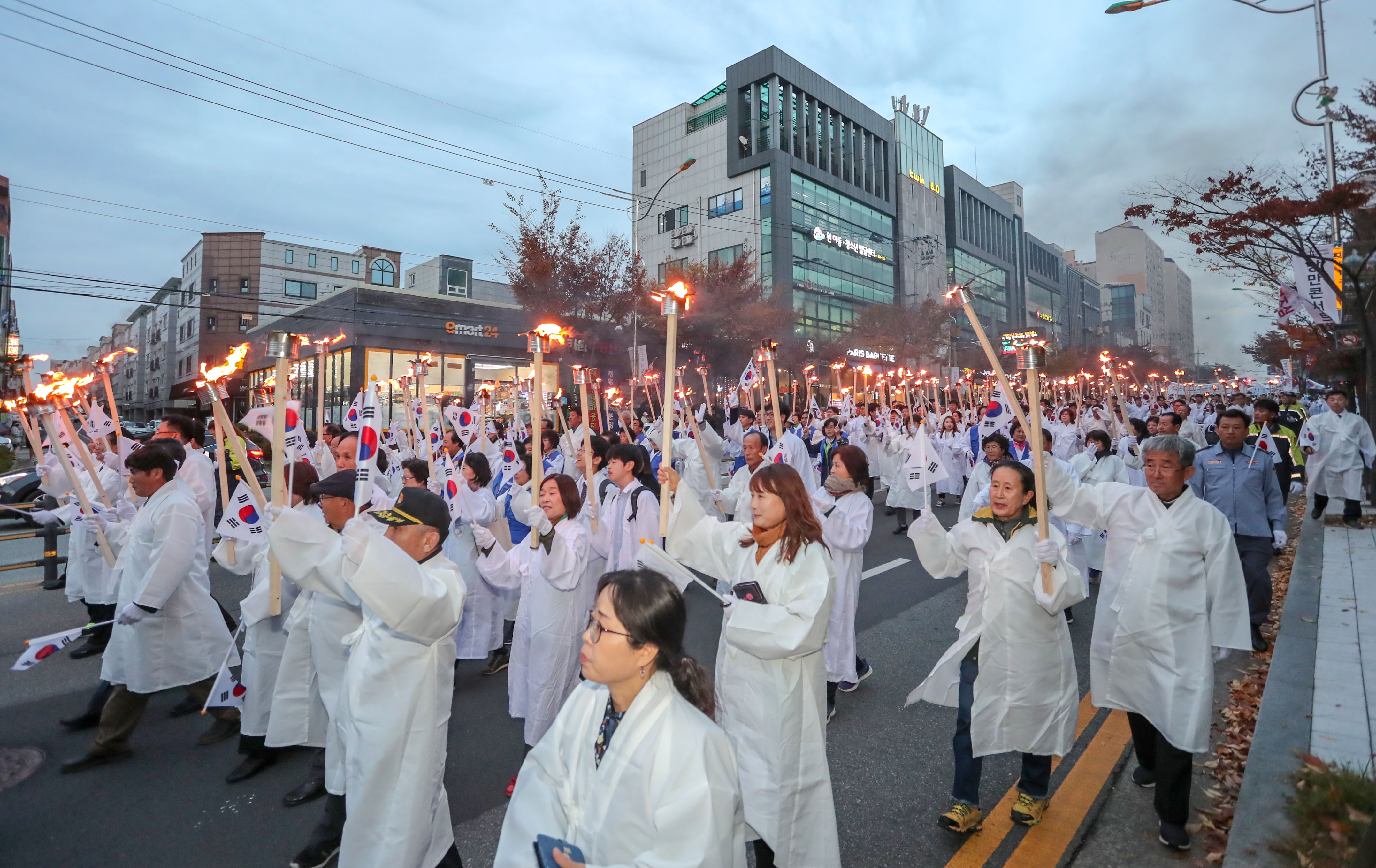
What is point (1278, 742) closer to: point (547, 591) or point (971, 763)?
point (971, 763)

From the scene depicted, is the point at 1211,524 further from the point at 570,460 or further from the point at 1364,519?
the point at 1364,519

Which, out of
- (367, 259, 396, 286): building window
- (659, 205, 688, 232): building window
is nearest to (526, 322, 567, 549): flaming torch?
(367, 259, 396, 286): building window

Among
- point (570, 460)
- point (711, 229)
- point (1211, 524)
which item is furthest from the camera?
point (711, 229)

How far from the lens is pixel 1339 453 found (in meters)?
9.23

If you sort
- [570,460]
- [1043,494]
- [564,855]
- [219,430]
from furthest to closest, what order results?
[570,460] < [219,430] < [1043,494] < [564,855]

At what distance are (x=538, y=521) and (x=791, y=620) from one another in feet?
5.51

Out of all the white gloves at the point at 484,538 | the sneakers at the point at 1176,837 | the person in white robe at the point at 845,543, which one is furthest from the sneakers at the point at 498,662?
the sneakers at the point at 1176,837

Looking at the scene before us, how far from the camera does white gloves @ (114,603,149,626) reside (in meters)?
3.89

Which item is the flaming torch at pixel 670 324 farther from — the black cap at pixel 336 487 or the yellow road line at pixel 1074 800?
the yellow road line at pixel 1074 800

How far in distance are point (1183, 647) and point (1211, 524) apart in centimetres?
61

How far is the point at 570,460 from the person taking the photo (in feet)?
28.3

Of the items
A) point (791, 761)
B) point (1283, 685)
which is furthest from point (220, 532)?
point (1283, 685)

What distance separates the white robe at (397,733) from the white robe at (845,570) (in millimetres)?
2629

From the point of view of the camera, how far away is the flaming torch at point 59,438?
4.57 m
